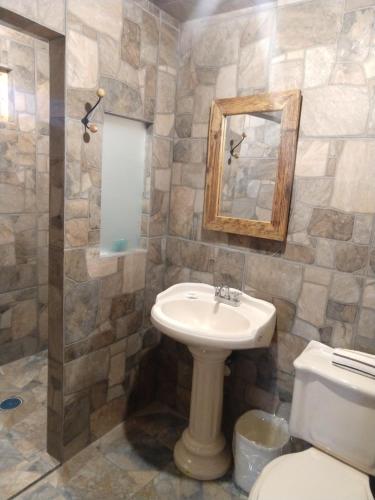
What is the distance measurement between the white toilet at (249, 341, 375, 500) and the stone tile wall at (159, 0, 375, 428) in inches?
11.4

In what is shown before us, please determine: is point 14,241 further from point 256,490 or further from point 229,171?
point 256,490

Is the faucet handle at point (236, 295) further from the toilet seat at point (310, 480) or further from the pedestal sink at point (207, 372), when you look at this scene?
the toilet seat at point (310, 480)

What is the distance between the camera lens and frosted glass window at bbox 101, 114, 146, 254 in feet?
6.12

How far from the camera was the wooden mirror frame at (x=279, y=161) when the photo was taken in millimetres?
1685

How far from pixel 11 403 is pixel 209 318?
1.48m

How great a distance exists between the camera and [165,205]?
222 centimetres

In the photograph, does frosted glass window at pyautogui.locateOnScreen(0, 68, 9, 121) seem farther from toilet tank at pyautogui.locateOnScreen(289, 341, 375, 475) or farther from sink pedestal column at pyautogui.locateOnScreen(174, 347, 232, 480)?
toilet tank at pyautogui.locateOnScreen(289, 341, 375, 475)

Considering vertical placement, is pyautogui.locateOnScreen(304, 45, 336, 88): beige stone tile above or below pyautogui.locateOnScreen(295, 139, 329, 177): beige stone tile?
above

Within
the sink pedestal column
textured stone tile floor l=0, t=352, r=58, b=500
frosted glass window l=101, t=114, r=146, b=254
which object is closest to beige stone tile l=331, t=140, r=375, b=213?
the sink pedestal column

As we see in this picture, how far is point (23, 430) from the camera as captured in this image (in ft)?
6.84

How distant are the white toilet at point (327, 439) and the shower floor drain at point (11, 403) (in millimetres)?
1713

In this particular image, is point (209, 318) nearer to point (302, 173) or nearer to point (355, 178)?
point (302, 173)

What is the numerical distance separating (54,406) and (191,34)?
87.1 inches

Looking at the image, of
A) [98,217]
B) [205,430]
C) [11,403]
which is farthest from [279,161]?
[11,403]
